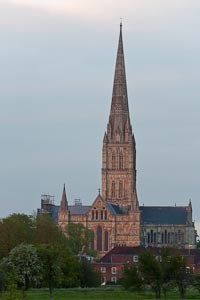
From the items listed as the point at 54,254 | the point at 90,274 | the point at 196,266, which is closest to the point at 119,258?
the point at 196,266

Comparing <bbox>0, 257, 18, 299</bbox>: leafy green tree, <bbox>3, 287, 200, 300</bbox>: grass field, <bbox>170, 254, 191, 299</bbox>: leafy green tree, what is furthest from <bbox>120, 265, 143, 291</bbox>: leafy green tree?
<bbox>0, 257, 18, 299</bbox>: leafy green tree

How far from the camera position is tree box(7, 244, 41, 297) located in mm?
108500

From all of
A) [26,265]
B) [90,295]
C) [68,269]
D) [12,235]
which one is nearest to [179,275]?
[90,295]

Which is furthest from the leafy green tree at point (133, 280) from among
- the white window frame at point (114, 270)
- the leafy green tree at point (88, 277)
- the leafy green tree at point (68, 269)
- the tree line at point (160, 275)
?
the white window frame at point (114, 270)

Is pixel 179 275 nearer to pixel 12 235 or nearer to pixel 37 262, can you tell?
pixel 37 262

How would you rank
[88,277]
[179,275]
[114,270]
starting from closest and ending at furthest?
[179,275] → [88,277] → [114,270]

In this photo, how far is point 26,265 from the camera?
359 ft

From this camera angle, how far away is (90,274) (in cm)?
14100

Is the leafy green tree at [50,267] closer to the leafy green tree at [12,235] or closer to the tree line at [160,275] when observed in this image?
the tree line at [160,275]

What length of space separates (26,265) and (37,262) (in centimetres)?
89

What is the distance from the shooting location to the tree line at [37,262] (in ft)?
356

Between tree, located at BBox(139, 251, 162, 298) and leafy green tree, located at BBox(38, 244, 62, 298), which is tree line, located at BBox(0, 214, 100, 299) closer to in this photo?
leafy green tree, located at BBox(38, 244, 62, 298)

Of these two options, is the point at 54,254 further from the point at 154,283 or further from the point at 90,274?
the point at 90,274

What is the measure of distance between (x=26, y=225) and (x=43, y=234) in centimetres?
856
